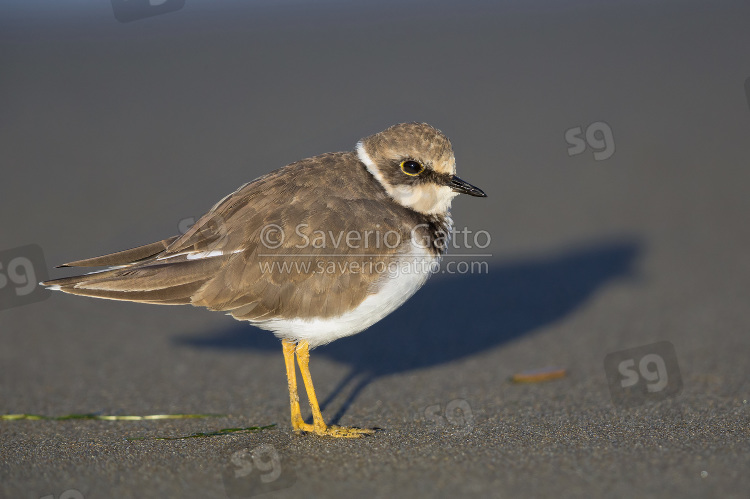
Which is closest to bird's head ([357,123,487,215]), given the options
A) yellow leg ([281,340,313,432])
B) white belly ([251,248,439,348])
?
white belly ([251,248,439,348])

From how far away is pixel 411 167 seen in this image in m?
4.82

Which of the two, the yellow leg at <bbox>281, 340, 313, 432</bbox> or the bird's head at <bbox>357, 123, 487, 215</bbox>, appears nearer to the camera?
the yellow leg at <bbox>281, 340, 313, 432</bbox>

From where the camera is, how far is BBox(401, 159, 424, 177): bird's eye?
15.8ft

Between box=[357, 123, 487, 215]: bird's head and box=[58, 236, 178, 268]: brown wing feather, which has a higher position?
box=[357, 123, 487, 215]: bird's head

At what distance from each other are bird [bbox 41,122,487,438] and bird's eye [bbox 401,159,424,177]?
14cm

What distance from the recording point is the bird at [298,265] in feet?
14.5

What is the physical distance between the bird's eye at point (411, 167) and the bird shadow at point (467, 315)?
5.21ft

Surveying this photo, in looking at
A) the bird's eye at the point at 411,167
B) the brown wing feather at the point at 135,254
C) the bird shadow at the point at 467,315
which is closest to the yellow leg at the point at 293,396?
the bird shadow at the point at 467,315

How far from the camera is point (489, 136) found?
33.7 ft

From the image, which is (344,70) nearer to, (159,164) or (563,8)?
(159,164)

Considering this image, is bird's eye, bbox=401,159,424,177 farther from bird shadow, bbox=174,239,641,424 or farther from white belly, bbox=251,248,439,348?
bird shadow, bbox=174,239,641,424

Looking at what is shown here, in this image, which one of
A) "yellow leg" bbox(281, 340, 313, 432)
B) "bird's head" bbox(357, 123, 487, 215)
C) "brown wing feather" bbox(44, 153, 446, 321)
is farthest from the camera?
"bird's head" bbox(357, 123, 487, 215)

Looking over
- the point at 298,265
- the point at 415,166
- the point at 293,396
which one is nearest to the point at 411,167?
the point at 415,166

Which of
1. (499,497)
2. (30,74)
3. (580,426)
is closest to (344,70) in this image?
(30,74)
